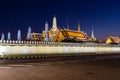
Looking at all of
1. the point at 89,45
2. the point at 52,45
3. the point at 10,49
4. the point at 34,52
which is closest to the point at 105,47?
the point at 89,45

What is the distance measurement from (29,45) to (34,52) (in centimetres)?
191

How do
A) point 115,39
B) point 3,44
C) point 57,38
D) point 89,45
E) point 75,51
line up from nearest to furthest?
1. point 3,44
2. point 75,51
3. point 89,45
4. point 57,38
5. point 115,39

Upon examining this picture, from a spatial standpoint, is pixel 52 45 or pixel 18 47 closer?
pixel 18 47

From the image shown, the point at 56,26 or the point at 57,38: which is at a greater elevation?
the point at 56,26

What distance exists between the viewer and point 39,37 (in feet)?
430

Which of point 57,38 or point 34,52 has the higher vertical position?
point 57,38

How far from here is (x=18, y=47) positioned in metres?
42.8

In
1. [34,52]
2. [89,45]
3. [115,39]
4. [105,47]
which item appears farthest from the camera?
[115,39]

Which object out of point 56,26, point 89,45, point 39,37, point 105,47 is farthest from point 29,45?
point 39,37

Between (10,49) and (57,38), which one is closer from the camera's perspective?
(10,49)

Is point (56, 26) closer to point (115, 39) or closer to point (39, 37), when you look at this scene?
point (39, 37)

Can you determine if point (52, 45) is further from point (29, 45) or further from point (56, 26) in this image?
point (56, 26)

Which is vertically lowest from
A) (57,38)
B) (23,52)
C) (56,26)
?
(23,52)

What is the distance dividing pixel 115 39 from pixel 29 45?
118 meters
